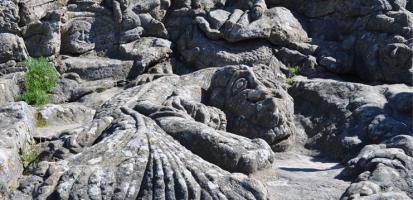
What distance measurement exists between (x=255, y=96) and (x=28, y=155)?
9.51 ft

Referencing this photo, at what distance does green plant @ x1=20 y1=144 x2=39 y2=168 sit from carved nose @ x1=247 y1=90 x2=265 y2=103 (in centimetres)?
272

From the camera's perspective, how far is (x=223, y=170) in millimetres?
7168

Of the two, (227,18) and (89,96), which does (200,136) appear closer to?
(89,96)

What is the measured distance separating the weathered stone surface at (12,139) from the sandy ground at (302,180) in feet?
8.02

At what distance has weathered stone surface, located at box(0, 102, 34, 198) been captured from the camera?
7.15 meters

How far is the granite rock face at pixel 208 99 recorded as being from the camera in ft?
23.1

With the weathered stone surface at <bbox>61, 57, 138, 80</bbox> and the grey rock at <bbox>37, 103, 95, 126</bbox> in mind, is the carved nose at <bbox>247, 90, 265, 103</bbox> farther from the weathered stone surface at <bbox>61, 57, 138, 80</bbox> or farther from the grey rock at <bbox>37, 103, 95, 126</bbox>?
the weathered stone surface at <bbox>61, 57, 138, 80</bbox>

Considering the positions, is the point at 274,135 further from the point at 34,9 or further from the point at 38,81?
the point at 34,9

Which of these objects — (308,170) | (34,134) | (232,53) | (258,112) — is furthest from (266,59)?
(34,134)

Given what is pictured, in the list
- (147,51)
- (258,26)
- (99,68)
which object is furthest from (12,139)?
(258,26)

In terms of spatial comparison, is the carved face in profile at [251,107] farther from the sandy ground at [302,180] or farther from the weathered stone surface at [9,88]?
the weathered stone surface at [9,88]

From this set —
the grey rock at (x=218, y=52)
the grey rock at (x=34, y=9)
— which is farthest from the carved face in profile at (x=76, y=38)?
the grey rock at (x=218, y=52)

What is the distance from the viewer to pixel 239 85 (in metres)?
9.50

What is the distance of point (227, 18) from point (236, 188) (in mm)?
5500
